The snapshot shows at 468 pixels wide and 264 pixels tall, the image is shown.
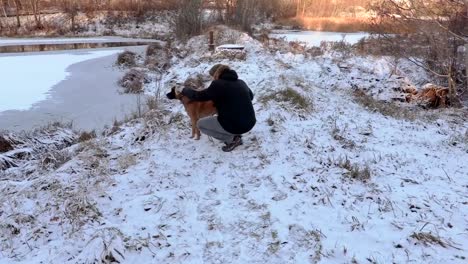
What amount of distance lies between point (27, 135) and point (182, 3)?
1788 cm

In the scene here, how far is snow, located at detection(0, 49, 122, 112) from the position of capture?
10.4 meters

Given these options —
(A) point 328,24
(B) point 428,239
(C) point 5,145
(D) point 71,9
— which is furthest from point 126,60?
(D) point 71,9

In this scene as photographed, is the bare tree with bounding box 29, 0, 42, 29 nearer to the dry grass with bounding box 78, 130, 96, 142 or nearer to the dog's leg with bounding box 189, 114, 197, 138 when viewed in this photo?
the dry grass with bounding box 78, 130, 96, 142

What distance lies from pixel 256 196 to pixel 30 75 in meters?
11.7

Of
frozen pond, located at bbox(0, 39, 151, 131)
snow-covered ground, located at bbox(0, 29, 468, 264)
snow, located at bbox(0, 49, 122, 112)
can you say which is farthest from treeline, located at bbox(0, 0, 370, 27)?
snow-covered ground, located at bbox(0, 29, 468, 264)

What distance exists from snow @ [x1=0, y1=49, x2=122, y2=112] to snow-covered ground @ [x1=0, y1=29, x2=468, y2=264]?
4.55 m

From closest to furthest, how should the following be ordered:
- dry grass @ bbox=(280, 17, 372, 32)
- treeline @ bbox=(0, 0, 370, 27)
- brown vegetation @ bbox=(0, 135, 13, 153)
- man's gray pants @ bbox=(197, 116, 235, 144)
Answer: man's gray pants @ bbox=(197, 116, 235, 144), brown vegetation @ bbox=(0, 135, 13, 153), dry grass @ bbox=(280, 17, 372, 32), treeline @ bbox=(0, 0, 370, 27)

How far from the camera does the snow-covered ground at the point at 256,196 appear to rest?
366cm

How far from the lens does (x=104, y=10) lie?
36.4 metres

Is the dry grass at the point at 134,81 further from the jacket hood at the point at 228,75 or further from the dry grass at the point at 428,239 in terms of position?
the dry grass at the point at 428,239

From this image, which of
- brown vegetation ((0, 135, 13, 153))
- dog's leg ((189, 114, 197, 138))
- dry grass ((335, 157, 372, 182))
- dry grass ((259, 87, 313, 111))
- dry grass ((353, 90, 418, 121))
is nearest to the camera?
dry grass ((335, 157, 372, 182))

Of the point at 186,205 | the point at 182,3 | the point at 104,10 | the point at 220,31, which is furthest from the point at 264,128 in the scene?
the point at 104,10

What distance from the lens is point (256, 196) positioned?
4664 mm

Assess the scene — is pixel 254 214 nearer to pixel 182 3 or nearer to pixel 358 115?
pixel 358 115
